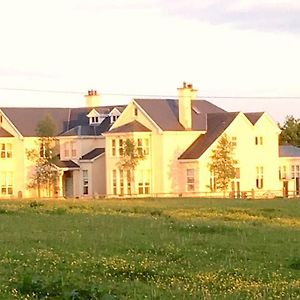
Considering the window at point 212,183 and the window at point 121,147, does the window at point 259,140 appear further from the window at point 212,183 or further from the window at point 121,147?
the window at point 121,147

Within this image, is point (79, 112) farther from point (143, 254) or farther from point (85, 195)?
point (143, 254)

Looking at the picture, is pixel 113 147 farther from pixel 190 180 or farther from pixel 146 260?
pixel 146 260

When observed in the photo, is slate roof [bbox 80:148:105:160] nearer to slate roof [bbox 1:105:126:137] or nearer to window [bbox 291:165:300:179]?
slate roof [bbox 1:105:126:137]

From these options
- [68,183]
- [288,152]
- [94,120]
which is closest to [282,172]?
[288,152]

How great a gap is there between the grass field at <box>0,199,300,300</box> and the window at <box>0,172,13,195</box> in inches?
2053

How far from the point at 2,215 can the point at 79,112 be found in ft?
173

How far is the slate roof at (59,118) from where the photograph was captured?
3285 inches

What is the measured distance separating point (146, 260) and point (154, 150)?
5909 cm

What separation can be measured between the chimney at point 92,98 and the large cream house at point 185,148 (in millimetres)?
10578

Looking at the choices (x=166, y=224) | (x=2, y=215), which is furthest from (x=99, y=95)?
(x=166, y=224)

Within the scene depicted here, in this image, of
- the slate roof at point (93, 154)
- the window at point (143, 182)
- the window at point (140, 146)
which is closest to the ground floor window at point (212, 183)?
the window at point (143, 182)

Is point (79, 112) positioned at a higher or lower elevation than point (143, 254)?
higher

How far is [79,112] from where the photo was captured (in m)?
87.5

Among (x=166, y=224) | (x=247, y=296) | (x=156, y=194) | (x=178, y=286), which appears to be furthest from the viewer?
(x=156, y=194)
